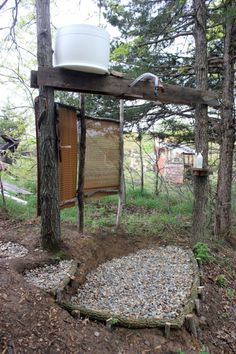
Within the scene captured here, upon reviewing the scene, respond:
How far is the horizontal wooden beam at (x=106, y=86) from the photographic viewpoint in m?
3.21

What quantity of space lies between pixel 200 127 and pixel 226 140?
1.27 m

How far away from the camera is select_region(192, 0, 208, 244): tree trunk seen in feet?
14.3

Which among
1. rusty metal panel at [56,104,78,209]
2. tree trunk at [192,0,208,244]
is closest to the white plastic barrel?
rusty metal panel at [56,104,78,209]

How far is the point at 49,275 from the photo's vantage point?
3061 millimetres

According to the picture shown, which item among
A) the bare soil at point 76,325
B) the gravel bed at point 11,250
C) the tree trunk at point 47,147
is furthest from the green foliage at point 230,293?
the gravel bed at point 11,250

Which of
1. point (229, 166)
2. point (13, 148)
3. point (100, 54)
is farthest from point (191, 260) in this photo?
point (13, 148)

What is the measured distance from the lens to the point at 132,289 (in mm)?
3191

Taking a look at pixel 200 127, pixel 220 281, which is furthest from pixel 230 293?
pixel 200 127

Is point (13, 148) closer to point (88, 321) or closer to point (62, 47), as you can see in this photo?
point (62, 47)

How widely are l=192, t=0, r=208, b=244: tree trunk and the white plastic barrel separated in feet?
6.02

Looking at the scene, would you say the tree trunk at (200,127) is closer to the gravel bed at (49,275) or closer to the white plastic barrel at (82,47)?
the white plastic barrel at (82,47)

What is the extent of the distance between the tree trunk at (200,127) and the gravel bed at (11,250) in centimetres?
241

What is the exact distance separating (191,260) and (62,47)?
2970 millimetres

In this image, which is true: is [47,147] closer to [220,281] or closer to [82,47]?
[82,47]
